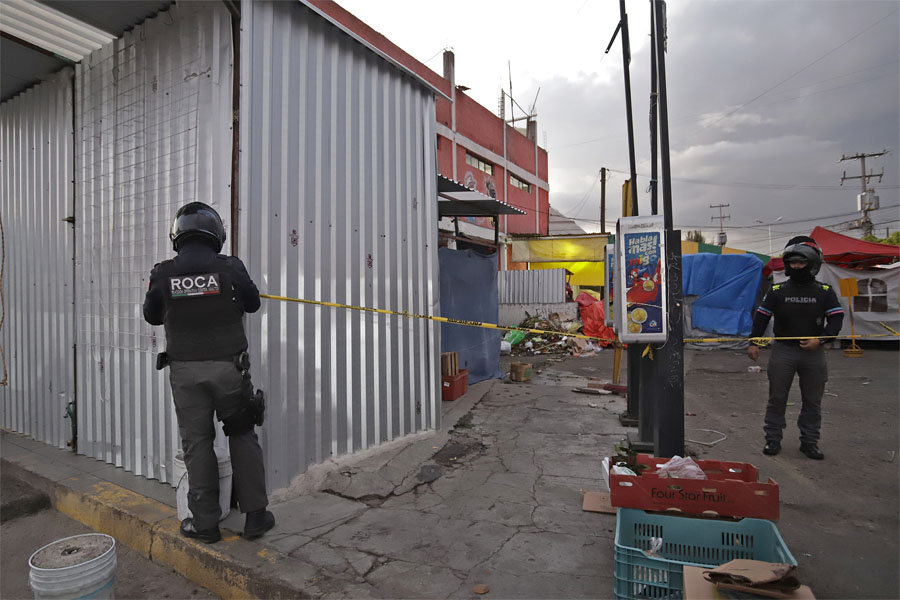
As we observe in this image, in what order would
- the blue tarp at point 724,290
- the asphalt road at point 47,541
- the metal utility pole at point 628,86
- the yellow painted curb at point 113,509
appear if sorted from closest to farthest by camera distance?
the asphalt road at point 47,541, the yellow painted curb at point 113,509, the metal utility pole at point 628,86, the blue tarp at point 724,290

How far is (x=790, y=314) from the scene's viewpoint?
5.04 m

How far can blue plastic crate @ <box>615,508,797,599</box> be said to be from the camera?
2533 millimetres

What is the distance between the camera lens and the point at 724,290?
14.4 metres

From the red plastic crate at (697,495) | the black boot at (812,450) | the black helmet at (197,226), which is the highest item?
the black helmet at (197,226)

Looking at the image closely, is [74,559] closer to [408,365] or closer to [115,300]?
[115,300]

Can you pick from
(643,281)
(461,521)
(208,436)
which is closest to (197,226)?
(208,436)

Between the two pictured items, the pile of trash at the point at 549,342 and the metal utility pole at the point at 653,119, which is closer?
the metal utility pole at the point at 653,119

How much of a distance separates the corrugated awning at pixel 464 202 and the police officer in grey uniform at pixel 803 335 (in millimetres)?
4072

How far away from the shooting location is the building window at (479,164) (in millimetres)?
23375

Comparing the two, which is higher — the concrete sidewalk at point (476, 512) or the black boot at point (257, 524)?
the black boot at point (257, 524)

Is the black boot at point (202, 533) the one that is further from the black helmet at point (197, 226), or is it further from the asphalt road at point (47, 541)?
the black helmet at point (197, 226)

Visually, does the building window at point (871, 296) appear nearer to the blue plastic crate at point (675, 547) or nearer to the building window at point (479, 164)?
the blue plastic crate at point (675, 547)

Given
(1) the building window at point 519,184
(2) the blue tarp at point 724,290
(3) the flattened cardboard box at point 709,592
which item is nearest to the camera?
(3) the flattened cardboard box at point 709,592

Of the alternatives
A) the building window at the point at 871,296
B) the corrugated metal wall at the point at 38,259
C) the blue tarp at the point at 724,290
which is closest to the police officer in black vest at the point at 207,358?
the corrugated metal wall at the point at 38,259
